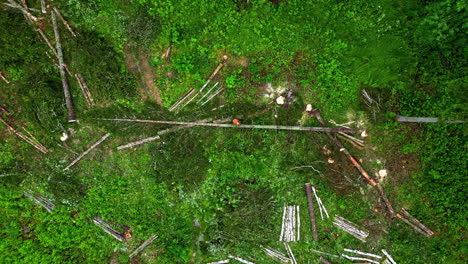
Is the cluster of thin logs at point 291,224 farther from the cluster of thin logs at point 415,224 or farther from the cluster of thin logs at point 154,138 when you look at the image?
the cluster of thin logs at point 154,138

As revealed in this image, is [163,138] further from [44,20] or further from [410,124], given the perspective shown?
[410,124]

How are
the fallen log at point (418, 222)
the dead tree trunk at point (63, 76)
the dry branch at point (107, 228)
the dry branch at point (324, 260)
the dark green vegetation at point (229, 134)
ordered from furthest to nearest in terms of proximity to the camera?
the dry branch at point (107, 228)
the dry branch at point (324, 260)
the fallen log at point (418, 222)
the dead tree trunk at point (63, 76)
the dark green vegetation at point (229, 134)

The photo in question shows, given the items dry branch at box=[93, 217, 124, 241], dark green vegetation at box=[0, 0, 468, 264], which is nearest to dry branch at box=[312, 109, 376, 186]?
dark green vegetation at box=[0, 0, 468, 264]

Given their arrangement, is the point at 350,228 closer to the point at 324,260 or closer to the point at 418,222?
the point at 324,260

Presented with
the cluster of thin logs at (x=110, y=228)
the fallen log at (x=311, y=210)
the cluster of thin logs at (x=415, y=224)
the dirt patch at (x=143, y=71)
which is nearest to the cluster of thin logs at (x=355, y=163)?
the cluster of thin logs at (x=415, y=224)

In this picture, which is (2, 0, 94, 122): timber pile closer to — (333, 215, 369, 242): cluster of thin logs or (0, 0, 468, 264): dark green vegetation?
(0, 0, 468, 264): dark green vegetation

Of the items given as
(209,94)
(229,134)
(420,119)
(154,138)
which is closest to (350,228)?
(420,119)

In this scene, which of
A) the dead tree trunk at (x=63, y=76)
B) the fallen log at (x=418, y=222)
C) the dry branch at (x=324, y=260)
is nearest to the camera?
the dead tree trunk at (x=63, y=76)
